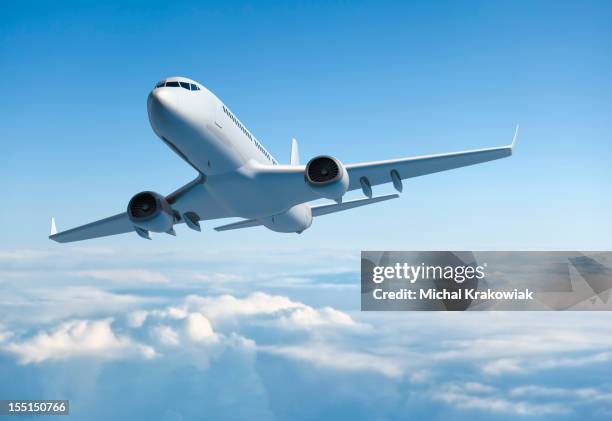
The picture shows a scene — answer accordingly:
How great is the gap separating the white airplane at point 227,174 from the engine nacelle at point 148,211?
0.05 meters

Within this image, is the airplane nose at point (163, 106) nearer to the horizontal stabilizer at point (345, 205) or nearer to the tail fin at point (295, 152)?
the horizontal stabilizer at point (345, 205)

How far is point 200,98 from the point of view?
27016mm

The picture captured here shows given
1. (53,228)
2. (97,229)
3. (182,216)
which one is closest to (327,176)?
(182,216)

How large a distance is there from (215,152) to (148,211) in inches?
257

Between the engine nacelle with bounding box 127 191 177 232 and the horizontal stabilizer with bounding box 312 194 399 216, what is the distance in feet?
36.1

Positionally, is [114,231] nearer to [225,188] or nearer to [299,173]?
[225,188]

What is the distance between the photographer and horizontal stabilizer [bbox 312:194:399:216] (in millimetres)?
36000

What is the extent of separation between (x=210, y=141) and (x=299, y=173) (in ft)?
18.1

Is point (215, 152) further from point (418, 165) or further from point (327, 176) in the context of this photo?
point (418, 165)

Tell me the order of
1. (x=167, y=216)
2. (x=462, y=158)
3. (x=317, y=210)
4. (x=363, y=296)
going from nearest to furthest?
(x=462, y=158)
(x=167, y=216)
(x=363, y=296)
(x=317, y=210)

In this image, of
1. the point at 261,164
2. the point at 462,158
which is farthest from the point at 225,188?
the point at 462,158

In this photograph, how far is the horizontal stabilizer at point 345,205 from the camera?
3600cm

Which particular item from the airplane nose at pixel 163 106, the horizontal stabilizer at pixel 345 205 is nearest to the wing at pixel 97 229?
the horizontal stabilizer at pixel 345 205

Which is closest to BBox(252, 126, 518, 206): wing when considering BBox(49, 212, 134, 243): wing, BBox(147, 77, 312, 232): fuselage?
BBox(147, 77, 312, 232): fuselage
